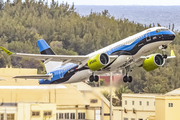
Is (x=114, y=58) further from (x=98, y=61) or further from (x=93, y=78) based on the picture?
(x=93, y=78)

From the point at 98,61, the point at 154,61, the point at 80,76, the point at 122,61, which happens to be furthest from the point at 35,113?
the point at 154,61

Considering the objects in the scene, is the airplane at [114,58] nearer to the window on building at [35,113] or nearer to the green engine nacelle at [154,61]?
the green engine nacelle at [154,61]

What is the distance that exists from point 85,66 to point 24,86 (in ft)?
23.0

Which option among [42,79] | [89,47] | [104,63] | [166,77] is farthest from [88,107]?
[89,47]

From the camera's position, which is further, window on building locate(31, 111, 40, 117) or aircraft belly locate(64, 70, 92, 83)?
aircraft belly locate(64, 70, 92, 83)

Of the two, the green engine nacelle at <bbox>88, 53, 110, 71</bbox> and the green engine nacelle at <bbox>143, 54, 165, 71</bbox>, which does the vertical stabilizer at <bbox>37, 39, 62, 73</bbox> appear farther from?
the green engine nacelle at <bbox>143, 54, 165, 71</bbox>

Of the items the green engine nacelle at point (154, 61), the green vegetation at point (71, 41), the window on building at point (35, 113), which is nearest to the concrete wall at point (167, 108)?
the green engine nacelle at point (154, 61)

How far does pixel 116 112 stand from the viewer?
66375mm

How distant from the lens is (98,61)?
133ft

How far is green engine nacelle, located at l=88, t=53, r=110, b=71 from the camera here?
40.7 m

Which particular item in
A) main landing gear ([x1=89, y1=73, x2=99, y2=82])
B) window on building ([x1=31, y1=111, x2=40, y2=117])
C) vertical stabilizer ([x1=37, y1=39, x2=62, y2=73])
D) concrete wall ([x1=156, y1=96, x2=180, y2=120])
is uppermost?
vertical stabilizer ([x1=37, y1=39, x2=62, y2=73])

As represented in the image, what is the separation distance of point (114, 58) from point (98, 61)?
178cm

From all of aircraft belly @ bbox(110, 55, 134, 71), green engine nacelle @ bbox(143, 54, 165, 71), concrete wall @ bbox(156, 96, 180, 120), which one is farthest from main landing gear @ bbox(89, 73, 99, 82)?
concrete wall @ bbox(156, 96, 180, 120)

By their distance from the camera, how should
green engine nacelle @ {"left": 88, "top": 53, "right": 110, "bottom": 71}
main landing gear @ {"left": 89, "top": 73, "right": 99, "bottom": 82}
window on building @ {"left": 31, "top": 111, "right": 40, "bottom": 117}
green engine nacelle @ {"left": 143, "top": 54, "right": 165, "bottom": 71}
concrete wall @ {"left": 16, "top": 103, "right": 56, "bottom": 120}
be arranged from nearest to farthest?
concrete wall @ {"left": 16, "top": 103, "right": 56, "bottom": 120}, window on building @ {"left": 31, "top": 111, "right": 40, "bottom": 117}, green engine nacelle @ {"left": 88, "top": 53, "right": 110, "bottom": 71}, main landing gear @ {"left": 89, "top": 73, "right": 99, "bottom": 82}, green engine nacelle @ {"left": 143, "top": 54, "right": 165, "bottom": 71}
